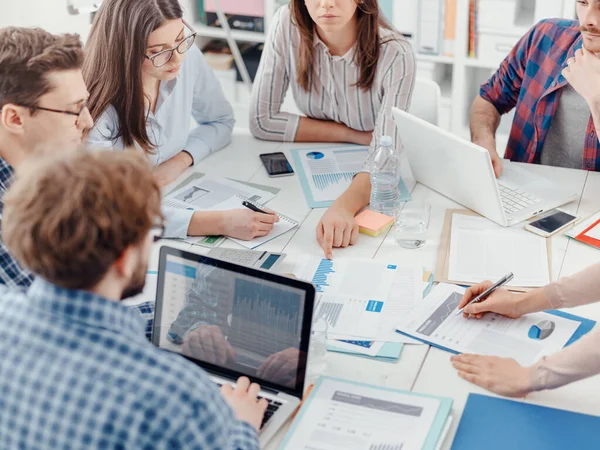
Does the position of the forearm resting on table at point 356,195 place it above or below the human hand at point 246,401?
above

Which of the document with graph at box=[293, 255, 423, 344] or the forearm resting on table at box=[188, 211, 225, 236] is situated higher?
the forearm resting on table at box=[188, 211, 225, 236]

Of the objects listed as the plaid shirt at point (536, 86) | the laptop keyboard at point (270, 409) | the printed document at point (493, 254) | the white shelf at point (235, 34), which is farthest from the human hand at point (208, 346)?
the white shelf at point (235, 34)

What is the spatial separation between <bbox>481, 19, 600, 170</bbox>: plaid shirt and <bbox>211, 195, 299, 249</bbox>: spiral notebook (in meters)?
0.88

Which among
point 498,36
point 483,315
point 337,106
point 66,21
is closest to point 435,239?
point 483,315

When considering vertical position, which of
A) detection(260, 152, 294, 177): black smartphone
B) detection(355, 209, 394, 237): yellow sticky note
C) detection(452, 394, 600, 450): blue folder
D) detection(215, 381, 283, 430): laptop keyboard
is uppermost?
detection(260, 152, 294, 177): black smartphone

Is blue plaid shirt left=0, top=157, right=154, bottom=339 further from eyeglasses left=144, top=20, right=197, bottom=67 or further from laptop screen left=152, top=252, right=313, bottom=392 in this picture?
eyeglasses left=144, top=20, right=197, bottom=67

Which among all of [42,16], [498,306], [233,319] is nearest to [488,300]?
[498,306]

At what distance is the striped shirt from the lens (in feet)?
7.20

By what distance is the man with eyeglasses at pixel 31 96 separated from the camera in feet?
4.67

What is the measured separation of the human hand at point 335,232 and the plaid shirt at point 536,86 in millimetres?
796

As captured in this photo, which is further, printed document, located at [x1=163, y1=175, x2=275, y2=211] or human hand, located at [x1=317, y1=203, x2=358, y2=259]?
printed document, located at [x1=163, y1=175, x2=275, y2=211]

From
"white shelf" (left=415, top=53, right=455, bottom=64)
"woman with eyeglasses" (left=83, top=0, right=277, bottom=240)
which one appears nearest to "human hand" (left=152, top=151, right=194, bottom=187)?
"woman with eyeglasses" (left=83, top=0, right=277, bottom=240)

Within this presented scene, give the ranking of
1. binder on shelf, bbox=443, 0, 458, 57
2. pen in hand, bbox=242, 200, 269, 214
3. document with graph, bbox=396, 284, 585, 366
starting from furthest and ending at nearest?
binder on shelf, bbox=443, 0, 458, 57 → pen in hand, bbox=242, 200, 269, 214 → document with graph, bbox=396, 284, 585, 366

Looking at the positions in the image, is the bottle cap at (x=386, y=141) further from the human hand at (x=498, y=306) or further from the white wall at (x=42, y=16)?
the white wall at (x=42, y=16)
